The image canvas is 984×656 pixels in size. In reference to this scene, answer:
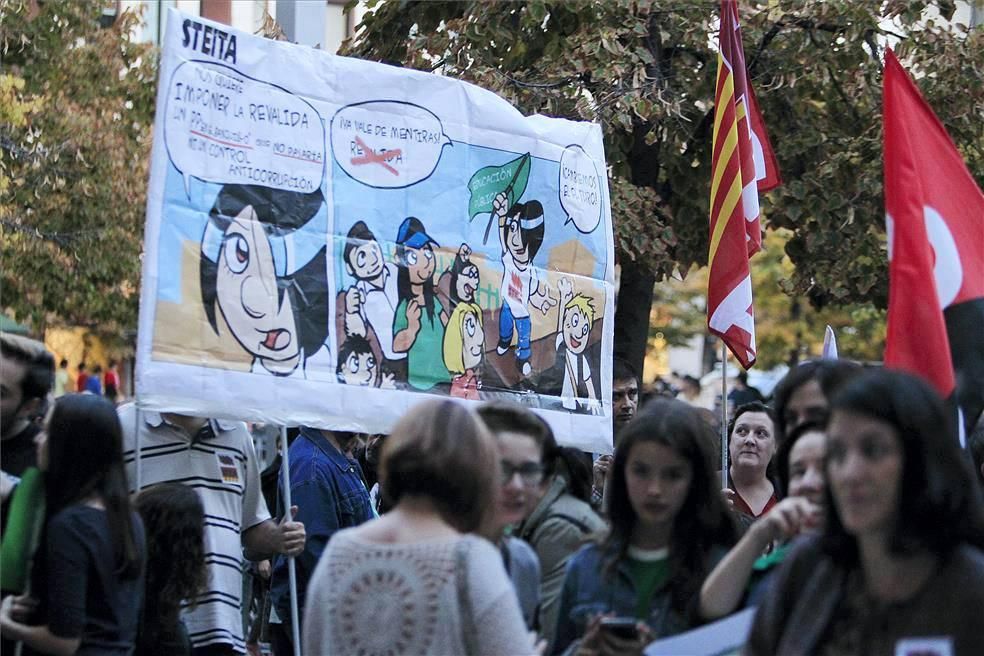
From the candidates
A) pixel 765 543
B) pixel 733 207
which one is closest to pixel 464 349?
pixel 733 207

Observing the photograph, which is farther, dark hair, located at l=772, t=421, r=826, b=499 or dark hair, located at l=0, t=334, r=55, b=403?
dark hair, located at l=0, t=334, r=55, b=403

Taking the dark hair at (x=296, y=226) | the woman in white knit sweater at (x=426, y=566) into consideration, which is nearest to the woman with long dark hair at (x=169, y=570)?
the dark hair at (x=296, y=226)

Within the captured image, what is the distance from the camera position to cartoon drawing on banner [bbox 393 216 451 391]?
663 cm

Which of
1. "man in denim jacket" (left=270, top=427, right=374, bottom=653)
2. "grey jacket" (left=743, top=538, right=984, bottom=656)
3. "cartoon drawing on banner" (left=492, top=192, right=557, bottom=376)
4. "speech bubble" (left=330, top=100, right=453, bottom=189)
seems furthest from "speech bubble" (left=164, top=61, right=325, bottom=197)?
"grey jacket" (left=743, top=538, right=984, bottom=656)

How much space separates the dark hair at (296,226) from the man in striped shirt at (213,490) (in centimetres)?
59

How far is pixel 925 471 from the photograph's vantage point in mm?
3234

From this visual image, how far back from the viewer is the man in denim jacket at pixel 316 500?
716 cm

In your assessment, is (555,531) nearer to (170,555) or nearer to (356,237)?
(170,555)

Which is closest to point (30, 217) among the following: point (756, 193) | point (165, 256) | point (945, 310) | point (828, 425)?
point (756, 193)

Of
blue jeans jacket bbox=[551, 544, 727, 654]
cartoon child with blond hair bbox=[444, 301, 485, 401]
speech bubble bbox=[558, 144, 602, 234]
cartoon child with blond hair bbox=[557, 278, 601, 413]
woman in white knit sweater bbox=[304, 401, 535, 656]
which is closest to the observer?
woman in white knit sweater bbox=[304, 401, 535, 656]

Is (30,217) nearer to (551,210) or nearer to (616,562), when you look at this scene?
(551,210)

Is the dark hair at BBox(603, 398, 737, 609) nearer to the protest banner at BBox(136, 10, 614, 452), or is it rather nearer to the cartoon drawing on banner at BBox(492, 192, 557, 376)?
the protest banner at BBox(136, 10, 614, 452)

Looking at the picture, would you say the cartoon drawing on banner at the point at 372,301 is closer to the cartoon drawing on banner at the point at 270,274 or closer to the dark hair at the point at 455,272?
the cartoon drawing on banner at the point at 270,274

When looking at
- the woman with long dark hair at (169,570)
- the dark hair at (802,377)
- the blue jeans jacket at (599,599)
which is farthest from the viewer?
the woman with long dark hair at (169,570)
